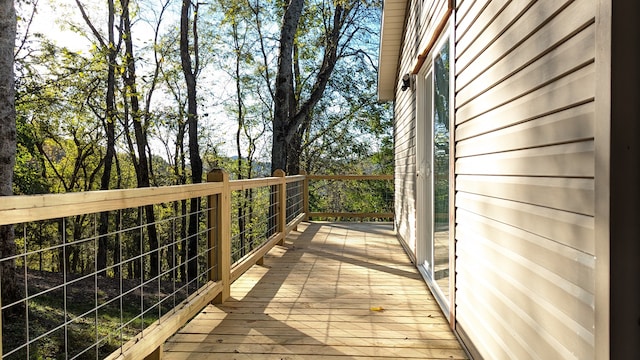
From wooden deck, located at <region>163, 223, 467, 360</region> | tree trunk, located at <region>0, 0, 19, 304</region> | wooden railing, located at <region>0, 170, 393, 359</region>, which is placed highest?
tree trunk, located at <region>0, 0, 19, 304</region>

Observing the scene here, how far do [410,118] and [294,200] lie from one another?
3184mm

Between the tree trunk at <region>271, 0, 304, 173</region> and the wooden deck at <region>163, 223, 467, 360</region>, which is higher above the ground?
the tree trunk at <region>271, 0, 304, 173</region>

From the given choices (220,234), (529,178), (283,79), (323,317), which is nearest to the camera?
(529,178)

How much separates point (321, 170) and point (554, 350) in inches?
595

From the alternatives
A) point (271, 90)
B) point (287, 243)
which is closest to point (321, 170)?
point (271, 90)

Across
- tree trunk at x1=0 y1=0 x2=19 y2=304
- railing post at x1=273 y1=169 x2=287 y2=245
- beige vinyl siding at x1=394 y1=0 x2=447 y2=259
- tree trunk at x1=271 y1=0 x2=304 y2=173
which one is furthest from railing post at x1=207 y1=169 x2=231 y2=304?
tree trunk at x1=271 y1=0 x2=304 y2=173

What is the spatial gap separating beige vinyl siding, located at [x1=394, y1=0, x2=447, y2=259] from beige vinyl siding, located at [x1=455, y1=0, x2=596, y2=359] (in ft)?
4.92

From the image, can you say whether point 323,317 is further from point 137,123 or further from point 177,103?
point 177,103

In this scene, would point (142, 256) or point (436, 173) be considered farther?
point (436, 173)

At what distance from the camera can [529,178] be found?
155 centimetres

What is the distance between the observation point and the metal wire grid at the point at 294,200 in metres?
7.26

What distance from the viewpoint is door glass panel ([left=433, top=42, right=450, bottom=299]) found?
3.21m

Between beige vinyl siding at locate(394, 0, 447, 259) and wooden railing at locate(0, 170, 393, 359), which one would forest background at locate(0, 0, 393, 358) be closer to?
wooden railing at locate(0, 170, 393, 359)

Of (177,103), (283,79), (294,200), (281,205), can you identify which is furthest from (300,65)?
(281,205)
